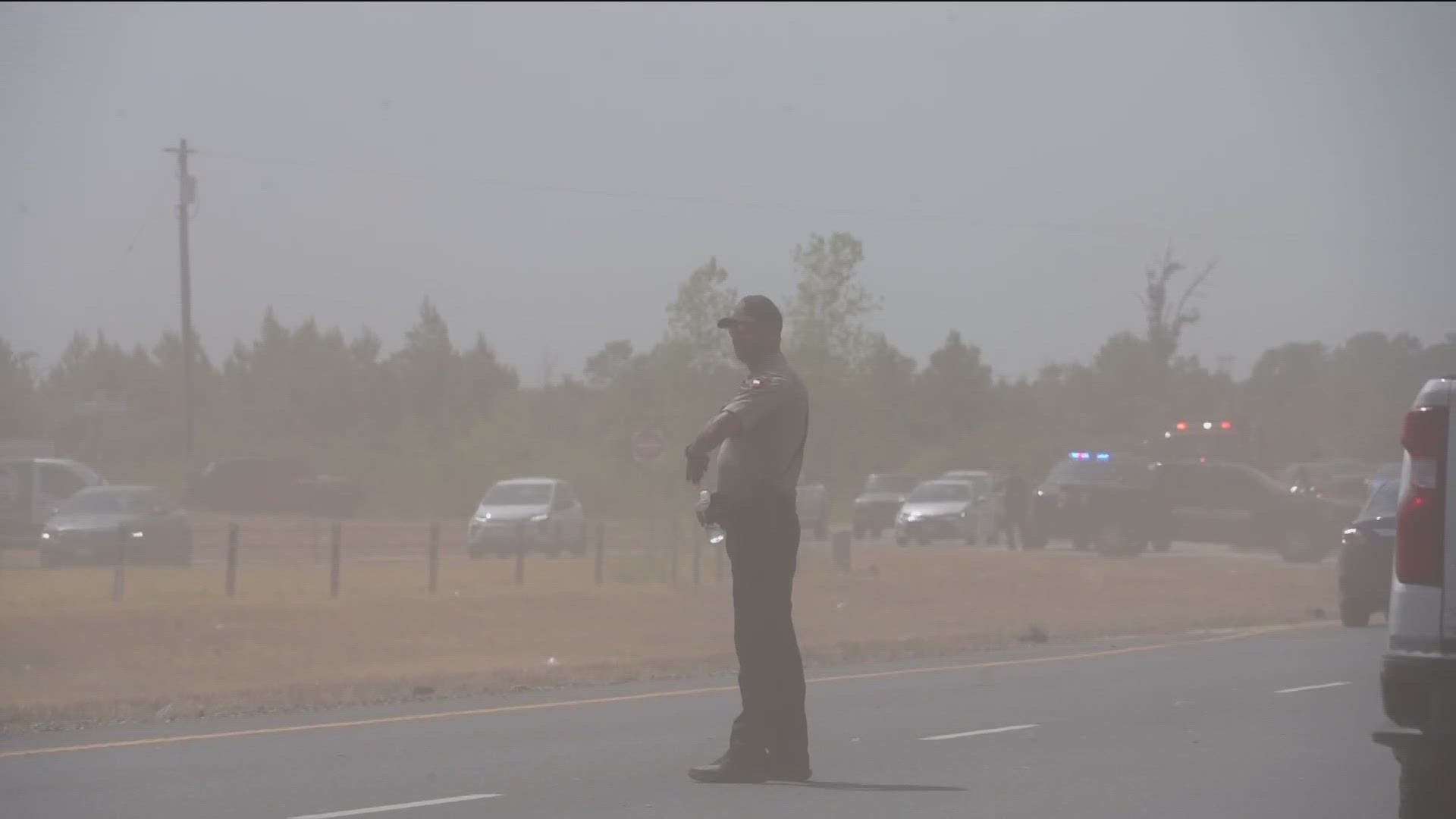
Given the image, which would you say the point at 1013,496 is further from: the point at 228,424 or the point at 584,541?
the point at 228,424

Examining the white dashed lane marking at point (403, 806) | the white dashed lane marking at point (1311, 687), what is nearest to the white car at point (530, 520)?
the white dashed lane marking at point (1311, 687)

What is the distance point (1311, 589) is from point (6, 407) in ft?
114

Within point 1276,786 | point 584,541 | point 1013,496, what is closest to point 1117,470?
point 1013,496

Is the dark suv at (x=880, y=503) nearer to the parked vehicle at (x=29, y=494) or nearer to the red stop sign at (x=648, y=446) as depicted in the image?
the red stop sign at (x=648, y=446)

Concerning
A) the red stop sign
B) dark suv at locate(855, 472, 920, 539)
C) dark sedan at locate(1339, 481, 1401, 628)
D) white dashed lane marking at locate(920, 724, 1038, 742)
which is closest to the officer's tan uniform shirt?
white dashed lane marking at locate(920, 724, 1038, 742)

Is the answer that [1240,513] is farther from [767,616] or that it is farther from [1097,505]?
[767,616]

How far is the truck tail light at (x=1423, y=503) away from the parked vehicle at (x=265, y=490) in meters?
46.7

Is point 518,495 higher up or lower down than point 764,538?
lower down

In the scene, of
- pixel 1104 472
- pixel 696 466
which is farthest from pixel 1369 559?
pixel 1104 472

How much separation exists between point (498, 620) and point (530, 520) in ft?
43.5

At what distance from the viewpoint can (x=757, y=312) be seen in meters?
7.56

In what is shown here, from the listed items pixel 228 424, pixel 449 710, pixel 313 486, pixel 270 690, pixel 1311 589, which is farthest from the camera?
pixel 228 424

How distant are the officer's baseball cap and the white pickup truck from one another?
254 cm

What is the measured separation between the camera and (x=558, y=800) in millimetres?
7691
